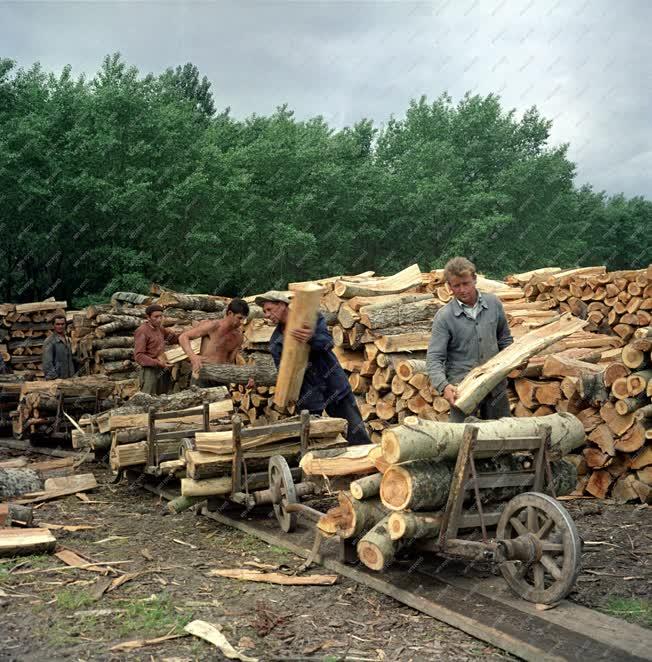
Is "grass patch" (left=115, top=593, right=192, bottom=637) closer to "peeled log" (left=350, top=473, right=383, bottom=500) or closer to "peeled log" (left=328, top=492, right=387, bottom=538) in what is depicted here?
"peeled log" (left=328, top=492, right=387, bottom=538)

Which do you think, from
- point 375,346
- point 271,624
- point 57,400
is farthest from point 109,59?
point 271,624

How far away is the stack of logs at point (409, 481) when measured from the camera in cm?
434

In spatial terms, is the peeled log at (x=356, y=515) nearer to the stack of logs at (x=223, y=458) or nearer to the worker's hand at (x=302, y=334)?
the stack of logs at (x=223, y=458)

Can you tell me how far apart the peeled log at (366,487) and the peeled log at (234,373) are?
494 centimetres

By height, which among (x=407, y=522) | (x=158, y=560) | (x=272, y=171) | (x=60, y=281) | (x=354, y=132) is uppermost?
(x=354, y=132)

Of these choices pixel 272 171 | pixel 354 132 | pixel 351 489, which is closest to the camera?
pixel 351 489

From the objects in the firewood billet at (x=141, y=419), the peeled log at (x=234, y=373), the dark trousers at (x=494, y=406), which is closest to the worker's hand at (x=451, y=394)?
the dark trousers at (x=494, y=406)

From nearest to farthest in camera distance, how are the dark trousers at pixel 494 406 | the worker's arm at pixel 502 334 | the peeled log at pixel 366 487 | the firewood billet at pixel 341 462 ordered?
the peeled log at pixel 366 487 < the firewood billet at pixel 341 462 < the dark trousers at pixel 494 406 < the worker's arm at pixel 502 334

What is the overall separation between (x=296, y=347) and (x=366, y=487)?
1.91 meters

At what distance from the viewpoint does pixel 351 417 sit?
707cm

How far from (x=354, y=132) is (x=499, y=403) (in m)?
35.2

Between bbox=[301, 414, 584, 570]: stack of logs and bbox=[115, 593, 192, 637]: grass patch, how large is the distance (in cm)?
109

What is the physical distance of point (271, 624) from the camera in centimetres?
409

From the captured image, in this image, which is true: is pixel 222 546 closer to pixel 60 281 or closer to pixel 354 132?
pixel 60 281
